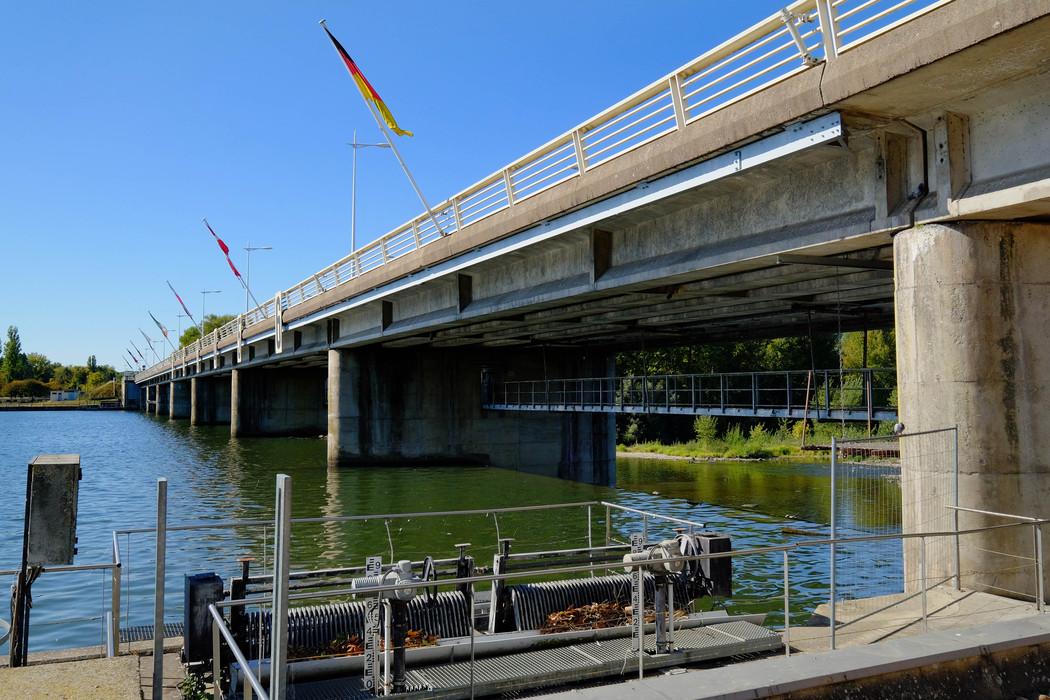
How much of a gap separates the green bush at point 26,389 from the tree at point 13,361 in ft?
13.6

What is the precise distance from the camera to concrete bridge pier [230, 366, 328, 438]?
64688 mm

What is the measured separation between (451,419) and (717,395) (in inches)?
1470

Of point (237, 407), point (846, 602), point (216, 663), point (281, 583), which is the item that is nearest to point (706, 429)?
point (237, 407)

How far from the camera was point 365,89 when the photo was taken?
1006 inches

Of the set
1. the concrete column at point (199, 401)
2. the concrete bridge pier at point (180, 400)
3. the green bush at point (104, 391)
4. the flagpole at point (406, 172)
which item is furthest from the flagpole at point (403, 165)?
the green bush at point (104, 391)

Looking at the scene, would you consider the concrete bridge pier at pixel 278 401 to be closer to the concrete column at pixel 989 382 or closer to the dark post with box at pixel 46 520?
the dark post with box at pixel 46 520

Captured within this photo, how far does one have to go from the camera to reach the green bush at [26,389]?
575 feet

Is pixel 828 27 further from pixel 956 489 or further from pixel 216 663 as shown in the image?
pixel 216 663

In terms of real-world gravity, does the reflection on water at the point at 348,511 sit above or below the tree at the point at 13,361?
below

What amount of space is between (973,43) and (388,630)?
819 cm

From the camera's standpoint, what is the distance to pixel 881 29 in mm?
10578

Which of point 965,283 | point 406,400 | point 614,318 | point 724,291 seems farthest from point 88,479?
point 965,283

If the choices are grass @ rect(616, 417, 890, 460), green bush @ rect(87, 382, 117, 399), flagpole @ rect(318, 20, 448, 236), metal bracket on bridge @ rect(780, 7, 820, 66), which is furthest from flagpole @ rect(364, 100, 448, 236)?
green bush @ rect(87, 382, 117, 399)

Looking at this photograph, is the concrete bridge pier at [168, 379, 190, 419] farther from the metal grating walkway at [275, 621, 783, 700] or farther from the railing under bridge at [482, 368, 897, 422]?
the metal grating walkway at [275, 621, 783, 700]
